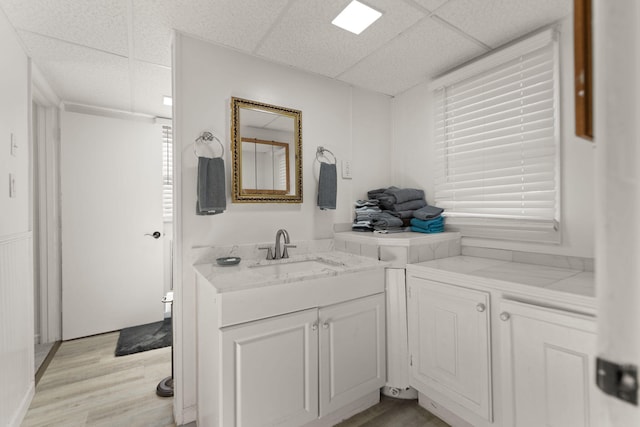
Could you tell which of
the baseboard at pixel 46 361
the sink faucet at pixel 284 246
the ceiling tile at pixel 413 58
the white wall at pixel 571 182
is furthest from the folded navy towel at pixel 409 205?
the baseboard at pixel 46 361

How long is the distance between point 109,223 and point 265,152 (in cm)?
199

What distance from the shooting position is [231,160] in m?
1.91

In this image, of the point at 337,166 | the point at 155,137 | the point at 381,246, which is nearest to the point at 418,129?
the point at 337,166

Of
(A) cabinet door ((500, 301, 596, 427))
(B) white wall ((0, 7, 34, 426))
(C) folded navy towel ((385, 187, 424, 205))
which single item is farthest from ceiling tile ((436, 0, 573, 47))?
(B) white wall ((0, 7, 34, 426))

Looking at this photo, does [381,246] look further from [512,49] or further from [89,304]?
[89,304]

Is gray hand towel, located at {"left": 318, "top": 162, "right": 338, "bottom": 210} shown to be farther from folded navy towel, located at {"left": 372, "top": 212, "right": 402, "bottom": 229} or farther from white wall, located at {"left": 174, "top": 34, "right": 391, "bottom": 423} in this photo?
folded navy towel, located at {"left": 372, "top": 212, "right": 402, "bottom": 229}

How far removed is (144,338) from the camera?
109 inches

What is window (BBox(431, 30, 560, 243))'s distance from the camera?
171 centimetres

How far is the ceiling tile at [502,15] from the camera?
1516 millimetres

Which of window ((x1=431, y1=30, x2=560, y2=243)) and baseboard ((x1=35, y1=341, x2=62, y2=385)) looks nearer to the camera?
window ((x1=431, y1=30, x2=560, y2=243))

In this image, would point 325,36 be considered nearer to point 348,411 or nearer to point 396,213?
point 396,213

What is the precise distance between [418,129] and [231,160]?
1.54 meters

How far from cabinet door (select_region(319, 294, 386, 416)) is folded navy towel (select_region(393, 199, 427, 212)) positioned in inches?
28.2

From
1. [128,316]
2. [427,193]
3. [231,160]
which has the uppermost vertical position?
[231,160]
